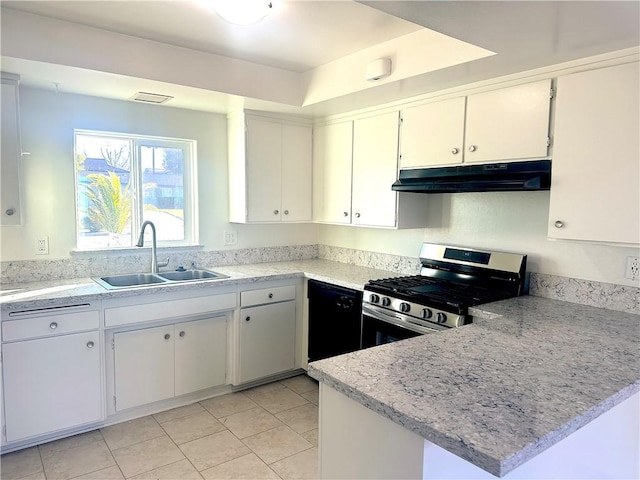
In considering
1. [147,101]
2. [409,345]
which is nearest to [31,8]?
[147,101]

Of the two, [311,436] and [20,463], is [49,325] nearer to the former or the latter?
[20,463]

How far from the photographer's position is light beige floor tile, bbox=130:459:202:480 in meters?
2.28

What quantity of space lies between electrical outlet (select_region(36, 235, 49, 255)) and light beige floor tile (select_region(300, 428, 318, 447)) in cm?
205

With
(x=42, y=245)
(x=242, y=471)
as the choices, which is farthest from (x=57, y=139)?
(x=242, y=471)

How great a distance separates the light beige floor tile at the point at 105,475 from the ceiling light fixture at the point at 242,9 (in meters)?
2.35

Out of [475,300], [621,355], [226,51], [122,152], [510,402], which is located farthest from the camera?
[122,152]

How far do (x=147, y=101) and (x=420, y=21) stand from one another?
7.16ft

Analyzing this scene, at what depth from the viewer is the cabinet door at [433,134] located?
8.54 ft

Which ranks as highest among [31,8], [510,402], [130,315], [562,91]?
[31,8]

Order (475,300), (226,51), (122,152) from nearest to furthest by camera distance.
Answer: (475,300), (226,51), (122,152)

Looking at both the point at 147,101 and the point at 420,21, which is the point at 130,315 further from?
the point at 420,21

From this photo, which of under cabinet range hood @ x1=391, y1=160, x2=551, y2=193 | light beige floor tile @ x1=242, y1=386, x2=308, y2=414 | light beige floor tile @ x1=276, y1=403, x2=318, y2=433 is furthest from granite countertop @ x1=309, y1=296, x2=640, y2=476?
light beige floor tile @ x1=242, y1=386, x2=308, y2=414

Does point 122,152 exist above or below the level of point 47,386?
above

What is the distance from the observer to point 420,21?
5.27 ft
